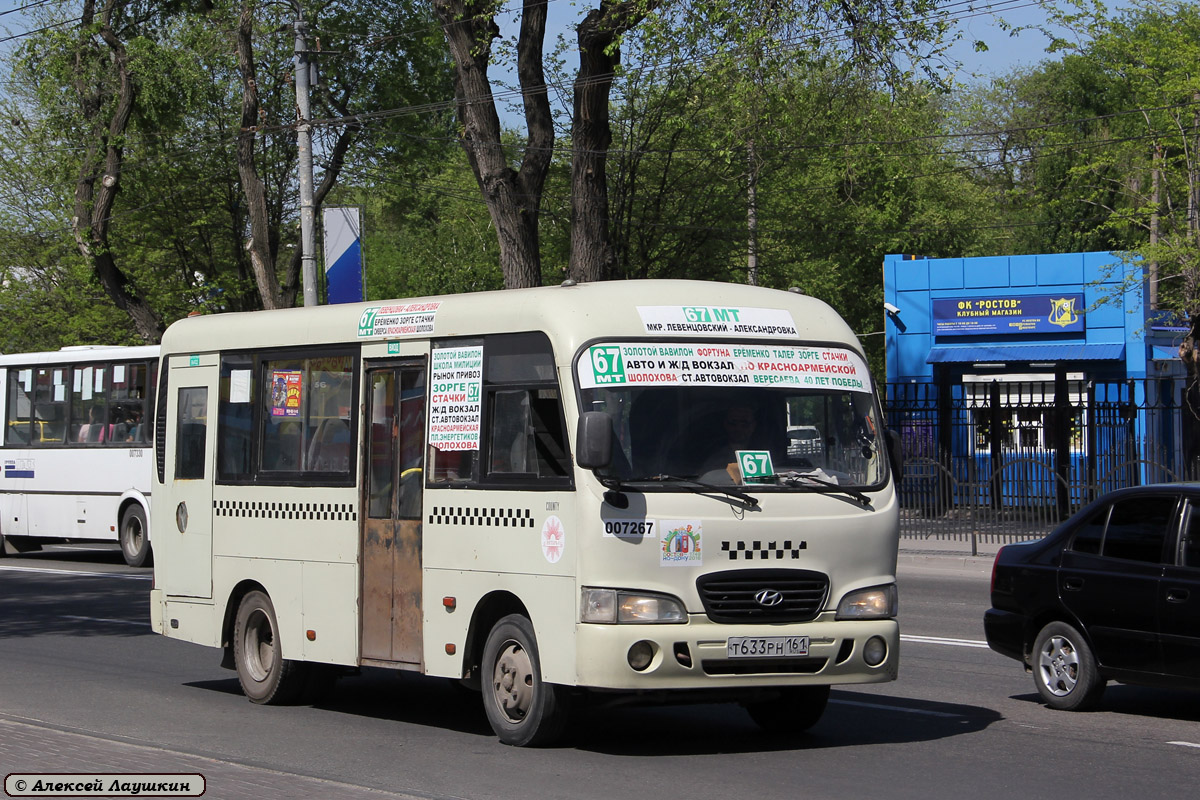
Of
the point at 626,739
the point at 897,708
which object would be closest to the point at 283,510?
the point at 626,739

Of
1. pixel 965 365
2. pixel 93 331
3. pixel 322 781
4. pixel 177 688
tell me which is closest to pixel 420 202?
pixel 93 331

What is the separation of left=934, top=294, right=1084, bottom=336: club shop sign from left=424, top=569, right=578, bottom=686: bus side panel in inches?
931

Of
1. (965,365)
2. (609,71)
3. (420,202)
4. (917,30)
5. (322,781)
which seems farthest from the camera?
(420,202)

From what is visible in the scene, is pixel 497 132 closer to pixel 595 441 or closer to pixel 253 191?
pixel 253 191

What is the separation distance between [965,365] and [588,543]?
2542 cm

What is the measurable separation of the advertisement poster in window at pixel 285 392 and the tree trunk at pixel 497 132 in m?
12.6

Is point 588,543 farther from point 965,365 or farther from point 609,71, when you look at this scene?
point 965,365

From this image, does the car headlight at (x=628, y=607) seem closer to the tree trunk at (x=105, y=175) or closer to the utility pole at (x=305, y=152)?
the utility pole at (x=305, y=152)

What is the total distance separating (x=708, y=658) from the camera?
326 inches

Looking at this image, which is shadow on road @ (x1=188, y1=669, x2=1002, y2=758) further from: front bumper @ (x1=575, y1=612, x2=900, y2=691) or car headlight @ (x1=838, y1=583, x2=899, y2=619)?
car headlight @ (x1=838, y1=583, x2=899, y2=619)

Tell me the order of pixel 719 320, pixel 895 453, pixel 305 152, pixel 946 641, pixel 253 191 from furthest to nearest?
pixel 253 191 → pixel 305 152 → pixel 946 641 → pixel 895 453 → pixel 719 320

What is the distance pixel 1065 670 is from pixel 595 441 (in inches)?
159

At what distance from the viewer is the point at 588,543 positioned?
830 centimetres

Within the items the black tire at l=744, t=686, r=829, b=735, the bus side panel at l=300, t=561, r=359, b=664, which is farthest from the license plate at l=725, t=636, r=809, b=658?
the bus side panel at l=300, t=561, r=359, b=664
